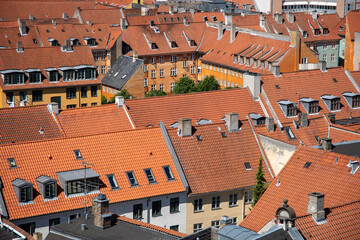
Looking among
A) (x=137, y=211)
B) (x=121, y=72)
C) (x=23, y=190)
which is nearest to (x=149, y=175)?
(x=137, y=211)

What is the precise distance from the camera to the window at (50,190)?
55450mm

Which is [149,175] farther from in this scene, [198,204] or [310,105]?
[310,105]

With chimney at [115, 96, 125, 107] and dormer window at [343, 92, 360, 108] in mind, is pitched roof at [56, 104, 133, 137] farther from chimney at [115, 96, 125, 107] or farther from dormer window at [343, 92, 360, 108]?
dormer window at [343, 92, 360, 108]

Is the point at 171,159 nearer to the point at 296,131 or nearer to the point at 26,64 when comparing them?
the point at 296,131

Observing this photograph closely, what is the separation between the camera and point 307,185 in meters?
53.5

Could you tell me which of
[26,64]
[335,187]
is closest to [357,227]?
[335,187]

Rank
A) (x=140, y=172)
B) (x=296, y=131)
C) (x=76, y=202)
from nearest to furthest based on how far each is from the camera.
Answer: (x=76, y=202)
(x=140, y=172)
(x=296, y=131)

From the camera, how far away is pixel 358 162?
174 feet

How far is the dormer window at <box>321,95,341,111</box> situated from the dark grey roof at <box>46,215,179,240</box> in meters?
40.5

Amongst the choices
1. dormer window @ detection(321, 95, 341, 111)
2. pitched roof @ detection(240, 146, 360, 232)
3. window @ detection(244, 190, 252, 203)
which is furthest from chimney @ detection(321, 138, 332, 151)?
dormer window @ detection(321, 95, 341, 111)

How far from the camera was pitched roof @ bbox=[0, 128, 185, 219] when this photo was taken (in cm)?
5528

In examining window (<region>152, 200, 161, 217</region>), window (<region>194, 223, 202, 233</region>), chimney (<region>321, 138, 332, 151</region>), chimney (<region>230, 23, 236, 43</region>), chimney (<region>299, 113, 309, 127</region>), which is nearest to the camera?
window (<region>152, 200, 161, 217</region>)

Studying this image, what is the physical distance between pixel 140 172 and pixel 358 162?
1629 centimetres

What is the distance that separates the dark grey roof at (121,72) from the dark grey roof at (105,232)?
61413 mm
